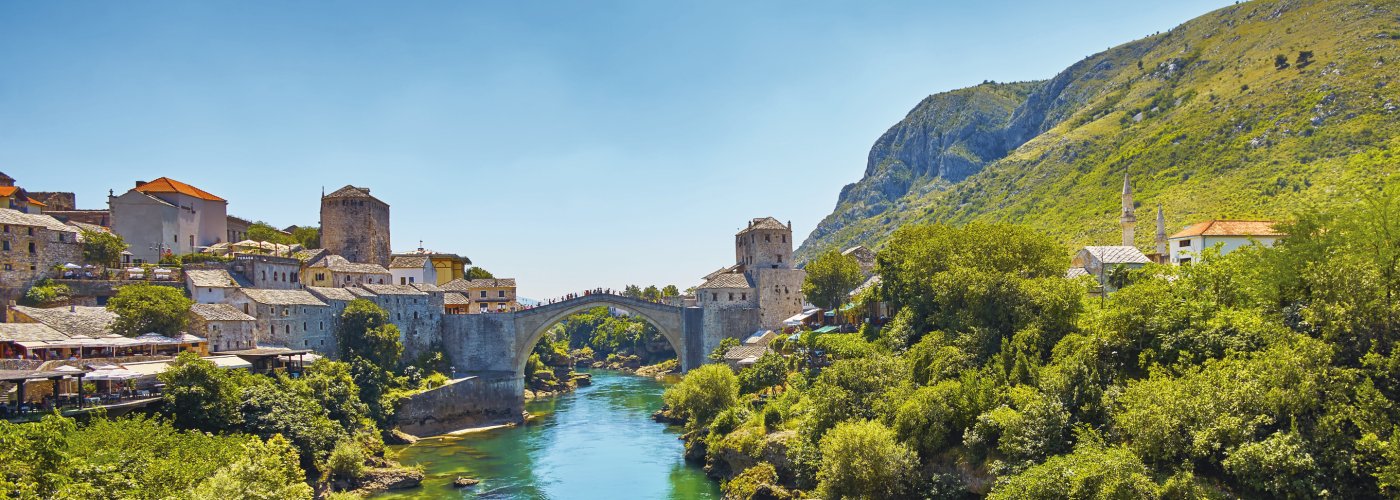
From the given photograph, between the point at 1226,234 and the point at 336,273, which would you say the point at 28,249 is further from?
the point at 1226,234

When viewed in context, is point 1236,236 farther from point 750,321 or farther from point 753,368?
point 750,321

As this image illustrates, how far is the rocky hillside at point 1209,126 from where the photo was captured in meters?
60.9

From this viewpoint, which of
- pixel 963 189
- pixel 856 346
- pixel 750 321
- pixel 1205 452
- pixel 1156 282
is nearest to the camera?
pixel 1205 452

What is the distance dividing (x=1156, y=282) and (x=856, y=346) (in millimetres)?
13291

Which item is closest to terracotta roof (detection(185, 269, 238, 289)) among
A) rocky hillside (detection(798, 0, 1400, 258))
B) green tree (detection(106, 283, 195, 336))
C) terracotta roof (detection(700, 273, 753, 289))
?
green tree (detection(106, 283, 195, 336))

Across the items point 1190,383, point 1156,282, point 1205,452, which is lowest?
point 1205,452

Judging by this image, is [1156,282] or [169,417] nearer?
[1156,282]

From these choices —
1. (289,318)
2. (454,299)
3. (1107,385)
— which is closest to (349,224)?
(454,299)

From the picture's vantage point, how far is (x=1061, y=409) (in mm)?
26109

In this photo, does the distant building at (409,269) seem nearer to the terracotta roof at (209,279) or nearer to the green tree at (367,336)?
the green tree at (367,336)

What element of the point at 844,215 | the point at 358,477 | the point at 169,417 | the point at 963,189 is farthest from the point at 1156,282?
the point at 844,215

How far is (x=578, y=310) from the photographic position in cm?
6412

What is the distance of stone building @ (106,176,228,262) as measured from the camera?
2064 inches

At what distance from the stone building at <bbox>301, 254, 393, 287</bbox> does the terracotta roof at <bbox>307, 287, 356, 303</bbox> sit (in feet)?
9.32
